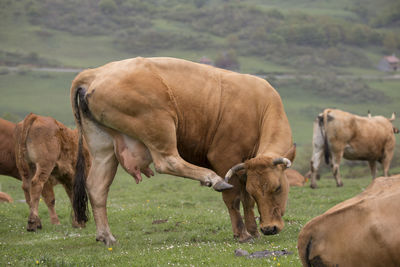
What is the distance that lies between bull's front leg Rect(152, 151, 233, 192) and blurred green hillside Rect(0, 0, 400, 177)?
44.4 metres

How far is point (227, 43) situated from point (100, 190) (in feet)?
352

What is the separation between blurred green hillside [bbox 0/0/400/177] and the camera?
250 feet

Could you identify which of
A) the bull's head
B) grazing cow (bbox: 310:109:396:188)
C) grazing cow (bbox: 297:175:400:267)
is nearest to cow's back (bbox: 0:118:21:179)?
the bull's head

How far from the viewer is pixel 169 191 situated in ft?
78.0

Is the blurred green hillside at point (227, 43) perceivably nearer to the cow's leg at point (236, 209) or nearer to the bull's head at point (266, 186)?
the cow's leg at point (236, 209)

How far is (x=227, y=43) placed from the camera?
114 m

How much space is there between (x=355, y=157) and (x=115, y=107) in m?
16.8

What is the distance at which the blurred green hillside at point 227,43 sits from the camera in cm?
7619

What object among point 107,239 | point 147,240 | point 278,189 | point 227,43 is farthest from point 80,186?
point 227,43

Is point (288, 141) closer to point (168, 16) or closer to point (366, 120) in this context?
point (366, 120)

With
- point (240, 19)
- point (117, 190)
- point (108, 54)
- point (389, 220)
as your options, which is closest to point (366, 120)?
point (117, 190)

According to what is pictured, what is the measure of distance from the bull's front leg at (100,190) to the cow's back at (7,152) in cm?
628

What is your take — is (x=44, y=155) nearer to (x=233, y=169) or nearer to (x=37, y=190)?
(x=37, y=190)

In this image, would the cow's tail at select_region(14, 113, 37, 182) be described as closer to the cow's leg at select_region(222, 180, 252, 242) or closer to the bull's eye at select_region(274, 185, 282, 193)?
the cow's leg at select_region(222, 180, 252, 242)
